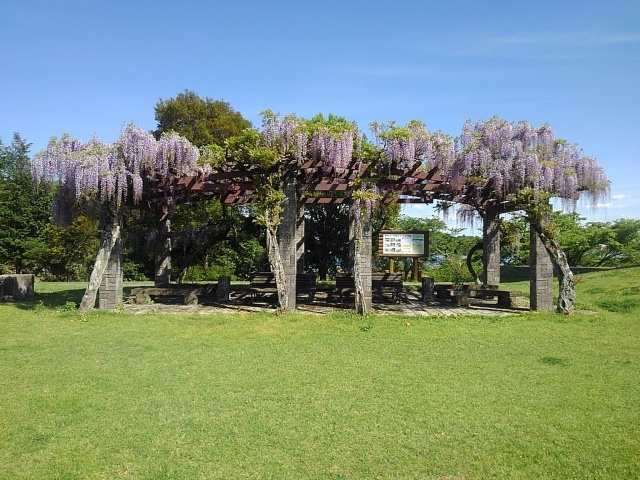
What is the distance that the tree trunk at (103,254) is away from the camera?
8.97m

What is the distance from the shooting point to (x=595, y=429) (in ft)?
11.2

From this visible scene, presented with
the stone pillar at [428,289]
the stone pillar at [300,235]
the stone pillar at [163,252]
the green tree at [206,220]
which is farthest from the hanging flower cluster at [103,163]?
the stone pillar at [428,289]

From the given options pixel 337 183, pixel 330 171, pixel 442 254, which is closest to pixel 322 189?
pixel 337 183

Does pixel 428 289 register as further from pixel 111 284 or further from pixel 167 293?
pixel 111 284

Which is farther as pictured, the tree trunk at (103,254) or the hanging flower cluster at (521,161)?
the hanging flower cluster at (521,161)

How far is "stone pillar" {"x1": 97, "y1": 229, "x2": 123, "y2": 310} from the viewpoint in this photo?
373 inches

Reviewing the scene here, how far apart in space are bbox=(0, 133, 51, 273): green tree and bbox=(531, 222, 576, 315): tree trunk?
672 inches

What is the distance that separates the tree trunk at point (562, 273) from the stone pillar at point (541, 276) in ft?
0.92

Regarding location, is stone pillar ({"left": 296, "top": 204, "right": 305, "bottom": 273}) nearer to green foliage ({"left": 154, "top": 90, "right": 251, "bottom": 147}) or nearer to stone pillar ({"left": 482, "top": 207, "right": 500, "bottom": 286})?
stone pillar ({"left": 482, "top": 207, "right": 500, "bottom": 286})

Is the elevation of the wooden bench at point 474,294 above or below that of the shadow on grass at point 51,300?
above

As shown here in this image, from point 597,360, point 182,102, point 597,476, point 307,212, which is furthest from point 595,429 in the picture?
point 182,102

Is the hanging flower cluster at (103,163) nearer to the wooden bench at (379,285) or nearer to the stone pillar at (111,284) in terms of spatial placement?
the stone pillar at (111,284)

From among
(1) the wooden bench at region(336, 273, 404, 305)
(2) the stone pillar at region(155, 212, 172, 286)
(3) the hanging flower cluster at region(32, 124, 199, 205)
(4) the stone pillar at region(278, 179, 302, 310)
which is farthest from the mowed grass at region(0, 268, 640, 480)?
(2) the stone pillar at region(155, 212, 172, 286)

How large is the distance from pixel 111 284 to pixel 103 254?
69 cm
